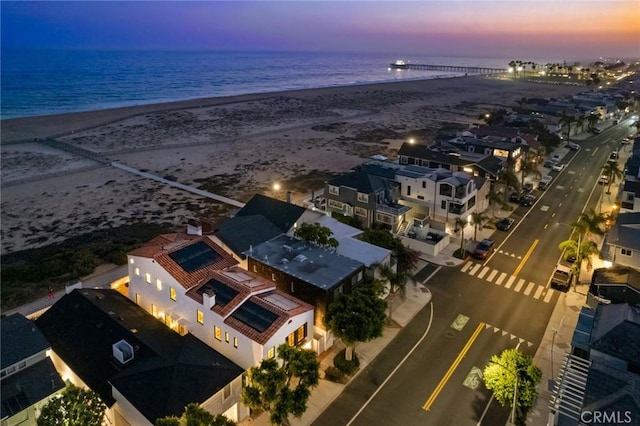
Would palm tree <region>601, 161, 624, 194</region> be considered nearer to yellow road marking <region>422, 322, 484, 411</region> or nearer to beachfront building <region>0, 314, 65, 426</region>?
yellow road marking <region>422, 322, 484, 411</region>

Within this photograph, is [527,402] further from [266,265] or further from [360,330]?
[266,265]

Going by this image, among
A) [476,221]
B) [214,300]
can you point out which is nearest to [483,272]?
[476,221]

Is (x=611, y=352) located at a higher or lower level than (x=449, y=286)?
higher

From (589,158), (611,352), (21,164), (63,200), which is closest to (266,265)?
(611,352)

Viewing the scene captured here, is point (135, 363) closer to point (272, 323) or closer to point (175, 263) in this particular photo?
point (175, 263)

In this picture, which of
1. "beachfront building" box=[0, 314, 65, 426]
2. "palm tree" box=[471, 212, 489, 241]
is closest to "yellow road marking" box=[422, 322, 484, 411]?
"palm tree" box=[471, 212, 489, 241]
